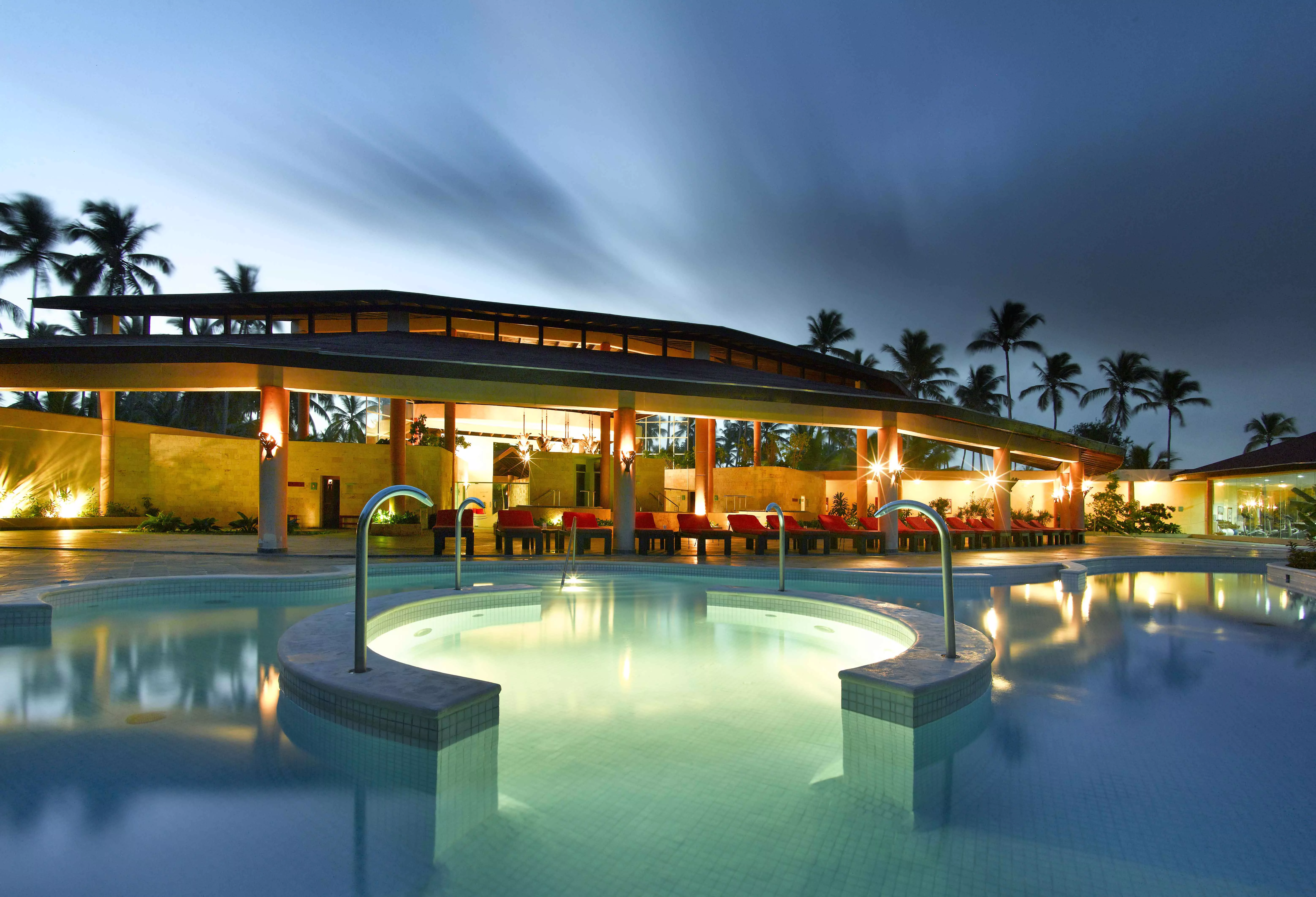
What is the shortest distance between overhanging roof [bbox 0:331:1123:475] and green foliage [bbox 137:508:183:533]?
5015mm

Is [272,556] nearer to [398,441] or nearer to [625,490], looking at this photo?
[625,490]

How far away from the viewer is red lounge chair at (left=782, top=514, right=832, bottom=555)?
15.3 meters

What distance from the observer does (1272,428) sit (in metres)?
48.5

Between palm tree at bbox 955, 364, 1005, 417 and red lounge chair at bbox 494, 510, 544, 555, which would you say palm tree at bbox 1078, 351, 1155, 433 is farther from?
red lounge chair at bbox 494, 510, 544, 555

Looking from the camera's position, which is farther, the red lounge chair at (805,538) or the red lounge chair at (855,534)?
the red lounge chair at (855,534)

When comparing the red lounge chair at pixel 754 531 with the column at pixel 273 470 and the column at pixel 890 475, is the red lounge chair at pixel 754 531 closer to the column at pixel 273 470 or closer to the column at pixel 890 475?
the column at pixel 890 475

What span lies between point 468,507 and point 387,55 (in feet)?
37.7

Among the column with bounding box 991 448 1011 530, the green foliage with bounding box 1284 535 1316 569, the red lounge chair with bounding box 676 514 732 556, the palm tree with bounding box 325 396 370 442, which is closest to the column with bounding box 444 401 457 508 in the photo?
the red lounge chair with bounding box 676 514 732 556

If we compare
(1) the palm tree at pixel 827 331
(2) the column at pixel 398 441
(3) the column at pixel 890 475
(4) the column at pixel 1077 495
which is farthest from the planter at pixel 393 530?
(1) the palm tree at pixel 827 331

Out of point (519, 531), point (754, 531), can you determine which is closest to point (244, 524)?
point (519, 531)

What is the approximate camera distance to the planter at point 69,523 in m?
16.8

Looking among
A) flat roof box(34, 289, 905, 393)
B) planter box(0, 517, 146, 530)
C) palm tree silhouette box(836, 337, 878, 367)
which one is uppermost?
palm tree silhouette box(836, 337, 878, 367)

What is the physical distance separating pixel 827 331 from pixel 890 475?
25.6 metres

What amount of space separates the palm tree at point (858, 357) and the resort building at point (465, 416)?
40.3ft
